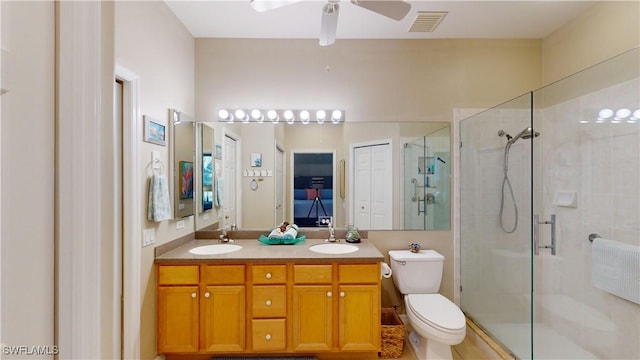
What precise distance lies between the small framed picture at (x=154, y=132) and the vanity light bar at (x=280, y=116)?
666mm

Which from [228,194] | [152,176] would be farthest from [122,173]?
[228,194]

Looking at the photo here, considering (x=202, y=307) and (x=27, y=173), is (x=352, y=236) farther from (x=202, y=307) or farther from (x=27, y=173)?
(x=27, y=173)

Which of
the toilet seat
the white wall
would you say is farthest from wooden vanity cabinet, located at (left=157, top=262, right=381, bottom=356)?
the white wall

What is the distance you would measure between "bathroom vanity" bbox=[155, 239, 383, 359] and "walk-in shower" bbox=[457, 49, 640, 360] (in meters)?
1.18

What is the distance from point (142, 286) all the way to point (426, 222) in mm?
2377

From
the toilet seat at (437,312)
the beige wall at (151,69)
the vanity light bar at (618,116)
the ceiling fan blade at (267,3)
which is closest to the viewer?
the ceiling fan blade at (267,3)

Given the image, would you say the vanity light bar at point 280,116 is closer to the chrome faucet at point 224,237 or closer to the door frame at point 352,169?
the door frame at point 352,169

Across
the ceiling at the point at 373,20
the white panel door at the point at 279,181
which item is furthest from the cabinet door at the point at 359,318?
the ceiling at the point at 373,20

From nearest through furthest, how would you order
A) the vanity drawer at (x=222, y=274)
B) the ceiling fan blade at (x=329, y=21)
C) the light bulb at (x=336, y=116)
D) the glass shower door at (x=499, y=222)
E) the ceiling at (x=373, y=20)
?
1. the ceiling fan blade at (x=329, y=21)
2. the vanity drawer at (x=222, y=274)
3. the ceiling at (x=373, y=20)
4. the glass shower door at (x=499, y=222)
5. the light bulb at (x=336, y=116)

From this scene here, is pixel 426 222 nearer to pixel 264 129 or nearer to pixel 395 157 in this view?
pixel 395 157

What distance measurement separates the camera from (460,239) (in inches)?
107

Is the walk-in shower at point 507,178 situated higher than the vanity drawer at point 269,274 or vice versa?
the walk-in shower at point 507,178

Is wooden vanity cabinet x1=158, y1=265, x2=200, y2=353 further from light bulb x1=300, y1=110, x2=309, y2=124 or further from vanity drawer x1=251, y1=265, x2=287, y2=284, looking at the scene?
light bulb x1=300, y1=110, x2=309, y2=124

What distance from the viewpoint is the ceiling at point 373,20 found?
2178 millimetres
